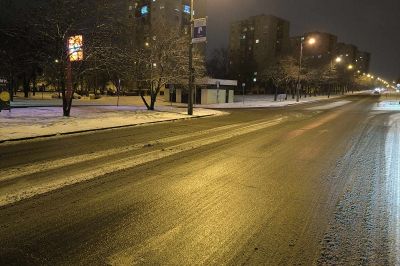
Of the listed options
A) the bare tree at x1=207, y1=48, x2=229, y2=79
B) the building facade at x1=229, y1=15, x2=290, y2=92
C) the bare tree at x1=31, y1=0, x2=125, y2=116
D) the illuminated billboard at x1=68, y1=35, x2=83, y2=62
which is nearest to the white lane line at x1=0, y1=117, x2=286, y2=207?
the illuminated billboard at x1=68, y1=35, x2=83, y2=62

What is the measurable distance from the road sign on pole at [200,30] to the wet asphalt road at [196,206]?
14.4 meters

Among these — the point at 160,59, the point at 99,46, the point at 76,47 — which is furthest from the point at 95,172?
the point at 160,59

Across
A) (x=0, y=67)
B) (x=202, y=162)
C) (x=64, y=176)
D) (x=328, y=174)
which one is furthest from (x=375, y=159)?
(x=0, y=67)

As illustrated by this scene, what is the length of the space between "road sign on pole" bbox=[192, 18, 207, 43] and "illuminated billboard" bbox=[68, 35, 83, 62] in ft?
24.6

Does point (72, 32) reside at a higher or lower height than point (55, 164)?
higher

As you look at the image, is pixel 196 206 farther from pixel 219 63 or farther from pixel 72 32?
pixel 219 63

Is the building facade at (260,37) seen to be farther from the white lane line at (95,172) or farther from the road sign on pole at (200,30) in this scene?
the white lane line at (95,172)

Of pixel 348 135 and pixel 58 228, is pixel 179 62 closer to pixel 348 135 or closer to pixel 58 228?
pixel 348 135

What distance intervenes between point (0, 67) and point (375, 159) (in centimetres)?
3919

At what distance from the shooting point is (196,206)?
579 centimetres

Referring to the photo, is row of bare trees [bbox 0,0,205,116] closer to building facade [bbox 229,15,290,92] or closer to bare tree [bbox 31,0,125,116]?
bare tree [bbox 31,0,125,116]

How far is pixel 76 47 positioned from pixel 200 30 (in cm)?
808

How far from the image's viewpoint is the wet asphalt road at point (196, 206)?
4.20 m

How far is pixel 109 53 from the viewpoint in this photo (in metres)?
22.0
